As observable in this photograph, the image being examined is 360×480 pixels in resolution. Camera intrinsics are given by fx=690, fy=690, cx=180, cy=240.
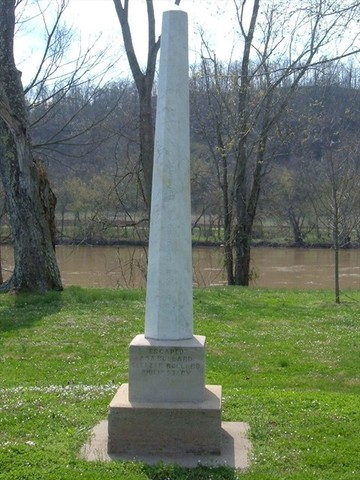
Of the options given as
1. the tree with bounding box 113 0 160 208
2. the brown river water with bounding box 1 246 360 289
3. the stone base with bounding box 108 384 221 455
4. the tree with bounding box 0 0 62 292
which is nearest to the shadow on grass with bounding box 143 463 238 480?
the stone base with bounding box 108 384 221 455

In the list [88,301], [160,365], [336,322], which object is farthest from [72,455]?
[88,301]

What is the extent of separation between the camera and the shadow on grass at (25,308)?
40.5ft

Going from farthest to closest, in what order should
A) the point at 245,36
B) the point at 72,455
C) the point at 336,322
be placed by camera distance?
the point at 245,36 < the point at 336,322 < the point at 72,455

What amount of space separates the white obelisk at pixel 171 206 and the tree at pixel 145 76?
14010mm

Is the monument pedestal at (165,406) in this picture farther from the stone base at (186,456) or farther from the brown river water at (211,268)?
the brown river water at (211,268)

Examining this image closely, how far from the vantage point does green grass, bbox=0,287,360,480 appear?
17.9 feet

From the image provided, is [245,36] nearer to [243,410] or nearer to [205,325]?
[205,325]

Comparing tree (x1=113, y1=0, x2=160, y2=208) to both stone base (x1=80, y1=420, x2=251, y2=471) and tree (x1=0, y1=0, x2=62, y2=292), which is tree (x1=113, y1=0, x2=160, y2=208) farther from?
stone base (x1=80, y1=420, x2=251, y2=471)

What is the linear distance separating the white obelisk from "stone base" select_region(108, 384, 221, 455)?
0.63 meters

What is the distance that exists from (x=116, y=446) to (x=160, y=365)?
0.75m

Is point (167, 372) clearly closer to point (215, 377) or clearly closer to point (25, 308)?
point (215, 377)

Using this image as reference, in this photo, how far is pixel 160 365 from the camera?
5.74m

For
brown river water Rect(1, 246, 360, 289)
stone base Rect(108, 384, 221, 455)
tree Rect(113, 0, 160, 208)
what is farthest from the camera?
brown river water Rect(1, 246, 360, 289)

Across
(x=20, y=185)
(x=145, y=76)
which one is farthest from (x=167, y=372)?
(x=145, y=76)
